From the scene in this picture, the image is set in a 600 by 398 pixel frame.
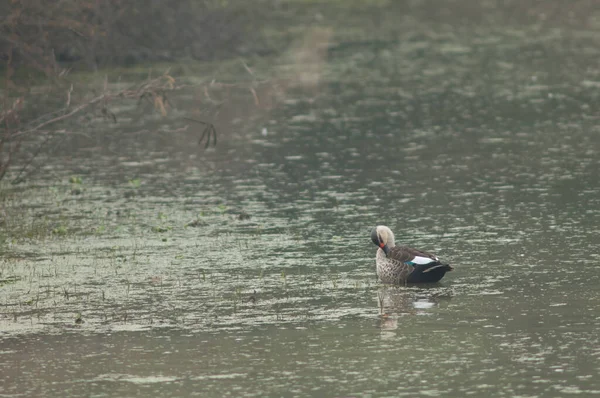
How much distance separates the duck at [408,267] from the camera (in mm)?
13977

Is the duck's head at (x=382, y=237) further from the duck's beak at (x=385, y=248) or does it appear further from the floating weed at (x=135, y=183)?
the floating weed at (x=135, y=183)

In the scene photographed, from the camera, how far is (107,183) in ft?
73.4

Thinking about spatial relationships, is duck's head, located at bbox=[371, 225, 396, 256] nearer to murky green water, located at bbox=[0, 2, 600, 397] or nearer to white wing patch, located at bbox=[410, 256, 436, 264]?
murky green water, located at bbox=[0, 2, 600, 397]

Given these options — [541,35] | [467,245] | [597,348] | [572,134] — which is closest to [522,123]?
[572,134]

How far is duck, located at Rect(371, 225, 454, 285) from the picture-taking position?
13977mm

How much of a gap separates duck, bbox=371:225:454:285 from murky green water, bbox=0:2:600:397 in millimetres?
195

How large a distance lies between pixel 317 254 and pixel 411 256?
208cm

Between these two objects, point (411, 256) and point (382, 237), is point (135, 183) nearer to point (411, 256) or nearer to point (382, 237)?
point (382, 237)

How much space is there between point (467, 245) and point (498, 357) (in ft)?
16.4

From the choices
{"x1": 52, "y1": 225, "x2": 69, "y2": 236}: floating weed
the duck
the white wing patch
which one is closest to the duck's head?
the duck

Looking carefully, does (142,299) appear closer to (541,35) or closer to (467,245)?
(467,245)

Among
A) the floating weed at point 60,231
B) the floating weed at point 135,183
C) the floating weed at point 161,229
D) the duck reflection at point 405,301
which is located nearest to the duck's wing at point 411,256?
the duck reflection at point 405,301

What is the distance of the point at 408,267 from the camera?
14.2m

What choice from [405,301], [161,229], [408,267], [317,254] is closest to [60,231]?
[161,229]
